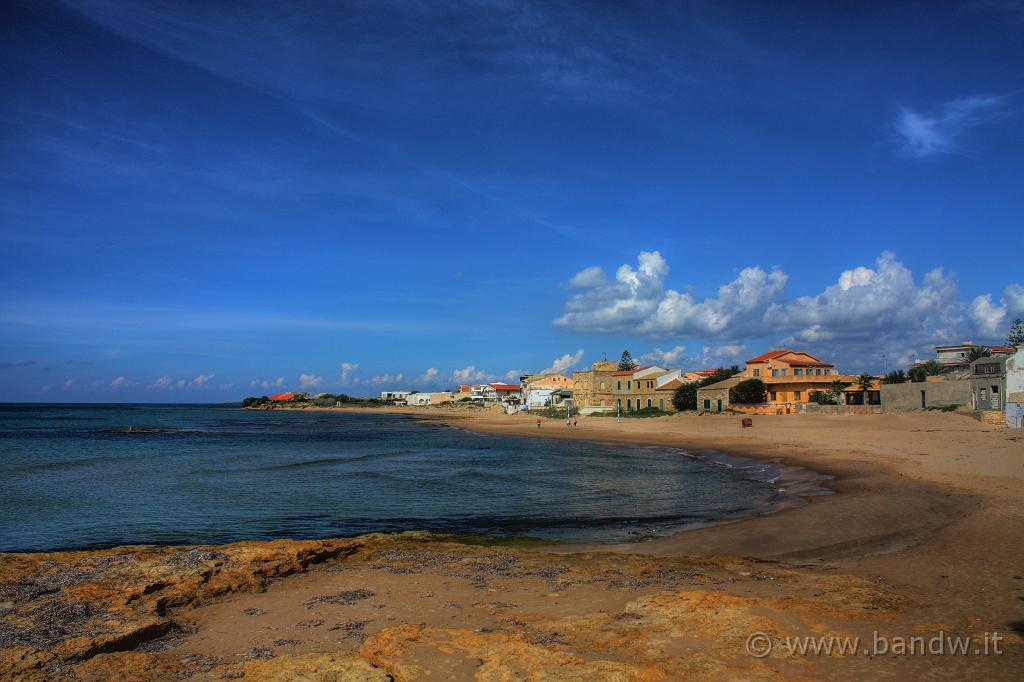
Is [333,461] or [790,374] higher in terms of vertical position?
[790,374]

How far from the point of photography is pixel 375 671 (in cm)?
685

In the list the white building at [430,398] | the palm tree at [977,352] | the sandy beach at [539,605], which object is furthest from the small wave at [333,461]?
the white building at [430,398]

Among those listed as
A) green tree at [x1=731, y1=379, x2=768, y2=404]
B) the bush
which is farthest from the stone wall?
green tree at [x1=731, y1=379, x2=768, y2=404]

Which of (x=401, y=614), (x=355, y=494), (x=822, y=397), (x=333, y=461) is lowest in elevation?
(x=333, y=461)

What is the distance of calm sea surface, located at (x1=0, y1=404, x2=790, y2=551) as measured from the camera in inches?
704

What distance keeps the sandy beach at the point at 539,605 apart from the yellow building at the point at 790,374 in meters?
54.4

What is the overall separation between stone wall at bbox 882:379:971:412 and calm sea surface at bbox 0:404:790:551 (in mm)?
22063

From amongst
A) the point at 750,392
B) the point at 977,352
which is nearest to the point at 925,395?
the point at 750,392

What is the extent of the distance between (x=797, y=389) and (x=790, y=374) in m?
2.73

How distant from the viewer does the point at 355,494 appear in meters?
24.9

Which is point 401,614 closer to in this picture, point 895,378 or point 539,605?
point 539,605

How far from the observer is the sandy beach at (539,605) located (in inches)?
278

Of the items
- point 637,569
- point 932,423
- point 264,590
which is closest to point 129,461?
point 264,590

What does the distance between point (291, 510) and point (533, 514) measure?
324 inches
